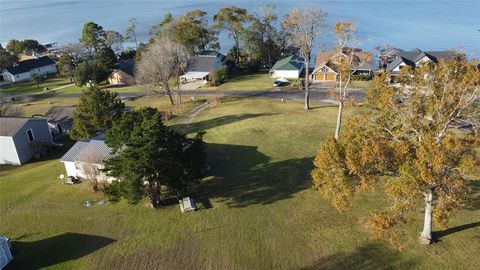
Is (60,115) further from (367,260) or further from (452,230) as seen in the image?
(452,230)

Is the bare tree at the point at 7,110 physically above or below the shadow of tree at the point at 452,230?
above

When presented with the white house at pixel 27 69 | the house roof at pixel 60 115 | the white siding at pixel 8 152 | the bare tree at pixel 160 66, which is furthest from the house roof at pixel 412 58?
the white house at pixel 27 69

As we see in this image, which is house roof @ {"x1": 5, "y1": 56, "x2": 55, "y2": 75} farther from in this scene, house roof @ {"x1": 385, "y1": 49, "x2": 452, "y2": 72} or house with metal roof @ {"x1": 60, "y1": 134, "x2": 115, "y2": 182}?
house roof @ {"x1": 385, "y1": 49, "x2": 452, "y2": 72}

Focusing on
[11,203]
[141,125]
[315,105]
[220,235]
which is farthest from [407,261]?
[315,105]

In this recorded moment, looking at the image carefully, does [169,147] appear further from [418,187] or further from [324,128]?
[324,128]

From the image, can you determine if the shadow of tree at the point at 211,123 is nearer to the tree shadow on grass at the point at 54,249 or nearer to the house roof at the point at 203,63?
the tree shadow on grass at the point at 54,249

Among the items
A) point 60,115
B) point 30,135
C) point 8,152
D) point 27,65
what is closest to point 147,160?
point 30,135
